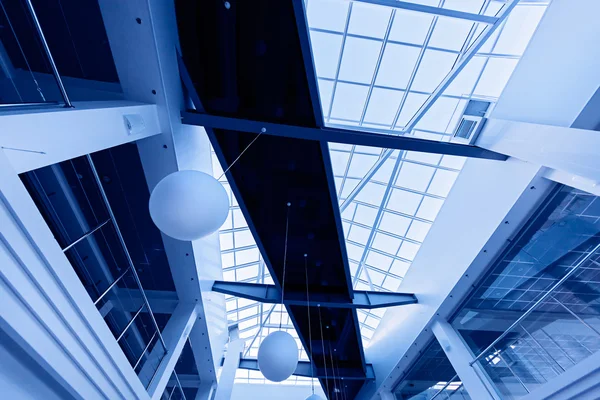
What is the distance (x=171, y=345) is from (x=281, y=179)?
6370 mm

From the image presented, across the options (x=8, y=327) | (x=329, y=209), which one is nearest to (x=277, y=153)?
(x=329, y=209)

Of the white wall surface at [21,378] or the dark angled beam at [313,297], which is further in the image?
the dark angled beam at [313,297]

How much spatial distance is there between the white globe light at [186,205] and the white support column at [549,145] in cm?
603

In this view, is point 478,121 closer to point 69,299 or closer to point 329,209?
point 329,209

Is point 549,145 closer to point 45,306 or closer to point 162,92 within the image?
point 162,92

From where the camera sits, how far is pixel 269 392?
78.3 ft

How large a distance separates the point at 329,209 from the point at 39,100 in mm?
5942

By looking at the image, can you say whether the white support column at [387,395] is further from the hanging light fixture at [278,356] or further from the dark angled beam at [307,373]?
the hanging light fixture at [278,356]

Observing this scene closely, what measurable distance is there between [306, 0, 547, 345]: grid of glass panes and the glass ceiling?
3cm

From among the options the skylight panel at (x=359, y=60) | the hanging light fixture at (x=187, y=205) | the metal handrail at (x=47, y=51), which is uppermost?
the skylight panel at (x=359, y=60)

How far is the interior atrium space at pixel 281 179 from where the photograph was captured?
3674 mm

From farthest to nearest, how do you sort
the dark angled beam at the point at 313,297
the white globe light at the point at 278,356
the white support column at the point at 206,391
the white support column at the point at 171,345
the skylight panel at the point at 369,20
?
1. the white support column at the point at 206,391
2. the dark angled beam at the point at 313,297
3. the skylight panel at the point at 369,20
4. the white support column at the point at 171,345
5. the white globe light at the point at 278,356

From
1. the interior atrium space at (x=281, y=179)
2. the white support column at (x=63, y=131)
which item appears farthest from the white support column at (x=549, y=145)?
the white support column at (x=63, y=131)

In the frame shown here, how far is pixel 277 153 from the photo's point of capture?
662cm
